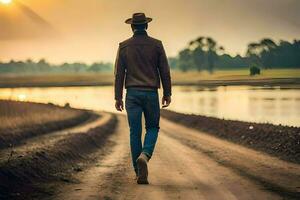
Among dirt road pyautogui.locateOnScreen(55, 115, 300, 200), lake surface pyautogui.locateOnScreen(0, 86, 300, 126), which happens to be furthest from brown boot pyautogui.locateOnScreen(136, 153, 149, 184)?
lake surface pyautogui.locateOnScreen(0, 86, 300, 126)

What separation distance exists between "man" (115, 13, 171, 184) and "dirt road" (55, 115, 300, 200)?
2.41ft

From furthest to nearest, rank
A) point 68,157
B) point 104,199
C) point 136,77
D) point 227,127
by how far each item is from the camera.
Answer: point 227,127
point 68,157
point 136,77
point 104,199

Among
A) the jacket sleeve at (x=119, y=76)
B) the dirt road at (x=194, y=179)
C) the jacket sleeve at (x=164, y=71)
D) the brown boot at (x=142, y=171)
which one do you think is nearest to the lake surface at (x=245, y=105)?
the dirt road at (x=194, y=179)

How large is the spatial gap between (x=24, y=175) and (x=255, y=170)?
4.38 m

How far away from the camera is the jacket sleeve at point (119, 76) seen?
8.97 metres

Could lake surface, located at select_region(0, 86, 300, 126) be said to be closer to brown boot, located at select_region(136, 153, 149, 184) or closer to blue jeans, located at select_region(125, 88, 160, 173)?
blue jeans, located at select_region(125, 88, 160, 173)

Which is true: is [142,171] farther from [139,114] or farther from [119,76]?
[119,76]

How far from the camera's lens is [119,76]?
9016 millimetres

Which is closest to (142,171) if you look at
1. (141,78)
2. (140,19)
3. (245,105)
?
(141,78)

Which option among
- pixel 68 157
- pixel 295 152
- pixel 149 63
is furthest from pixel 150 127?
pixel 295 152

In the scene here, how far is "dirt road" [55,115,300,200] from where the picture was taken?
25.2 feet

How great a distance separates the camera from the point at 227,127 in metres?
24.2

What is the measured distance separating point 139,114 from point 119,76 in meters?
0.74

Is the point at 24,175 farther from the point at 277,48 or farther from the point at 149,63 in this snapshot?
the point at 277,48
